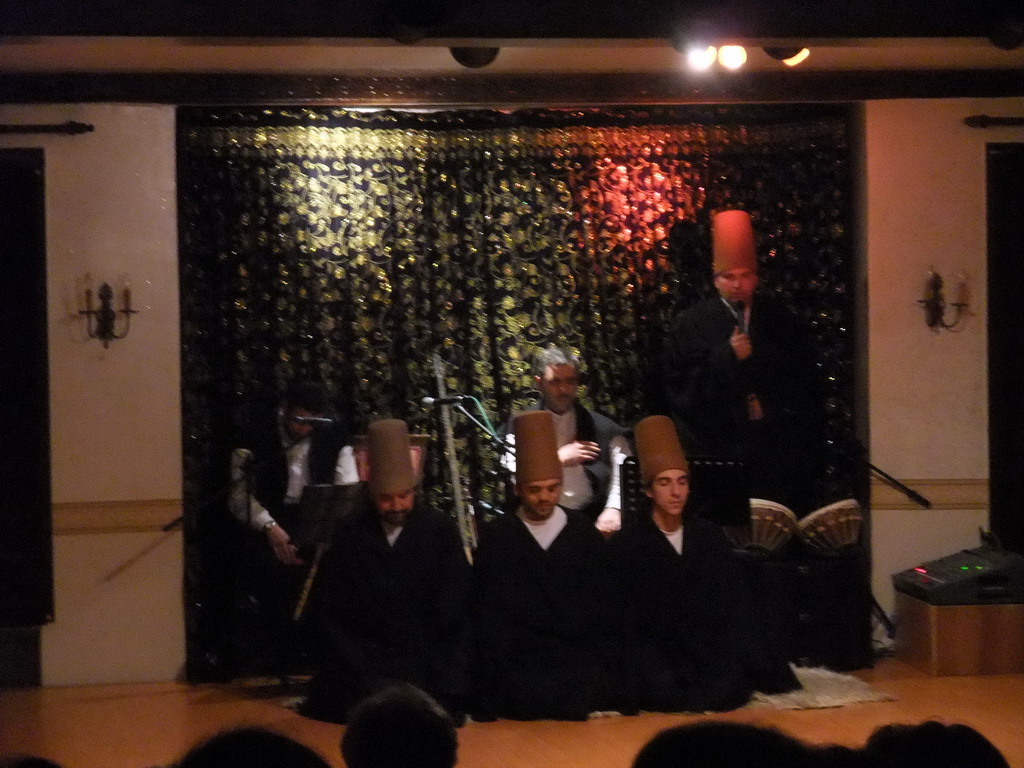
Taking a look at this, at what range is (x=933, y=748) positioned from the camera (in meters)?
1.82

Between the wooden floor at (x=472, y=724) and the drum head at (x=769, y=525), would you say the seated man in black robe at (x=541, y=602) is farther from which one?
the drum head at (x=769, y=525)

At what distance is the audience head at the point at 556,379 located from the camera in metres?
6.02

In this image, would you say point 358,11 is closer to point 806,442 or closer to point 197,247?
point 197,247

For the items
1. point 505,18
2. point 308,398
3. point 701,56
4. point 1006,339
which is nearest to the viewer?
point 505,18

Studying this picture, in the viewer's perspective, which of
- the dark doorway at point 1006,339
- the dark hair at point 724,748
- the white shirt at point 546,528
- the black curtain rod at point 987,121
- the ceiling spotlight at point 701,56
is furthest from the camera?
the dark doorway at point 1006,339

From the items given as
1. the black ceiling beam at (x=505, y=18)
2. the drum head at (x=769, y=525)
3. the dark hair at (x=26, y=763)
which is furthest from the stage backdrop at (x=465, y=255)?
the dark hair at (x=26, y=763)

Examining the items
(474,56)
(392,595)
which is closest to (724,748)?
(392,595)

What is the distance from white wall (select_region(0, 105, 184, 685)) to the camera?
601cm

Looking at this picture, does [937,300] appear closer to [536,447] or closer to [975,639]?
[975,639]

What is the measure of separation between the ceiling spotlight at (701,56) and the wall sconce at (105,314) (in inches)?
108

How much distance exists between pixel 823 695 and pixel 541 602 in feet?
3.97

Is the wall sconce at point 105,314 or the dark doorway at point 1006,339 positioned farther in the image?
the dark doorway at point 1006,339

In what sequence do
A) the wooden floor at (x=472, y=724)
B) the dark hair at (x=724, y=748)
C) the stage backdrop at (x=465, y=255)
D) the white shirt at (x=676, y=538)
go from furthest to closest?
the stage backdrop at (x=465, y=255)
the white shirt at (x=676, y=538)
the wooden floor at (x=472, y=724)
the dark hair at (x=724, y=748)

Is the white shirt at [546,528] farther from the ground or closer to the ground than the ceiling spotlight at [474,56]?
closer to the ground
